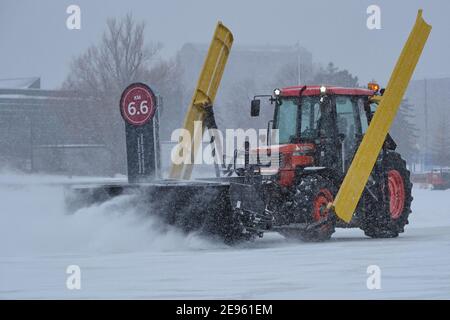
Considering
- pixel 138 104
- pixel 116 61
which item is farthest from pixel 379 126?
pixel 116 61

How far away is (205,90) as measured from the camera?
15.9m

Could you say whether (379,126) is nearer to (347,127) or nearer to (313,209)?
(347,127)

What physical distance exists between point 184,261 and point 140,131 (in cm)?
450

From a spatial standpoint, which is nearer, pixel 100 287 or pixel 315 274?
pixel 100 287

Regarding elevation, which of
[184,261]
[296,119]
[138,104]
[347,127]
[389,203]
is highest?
[138,104]

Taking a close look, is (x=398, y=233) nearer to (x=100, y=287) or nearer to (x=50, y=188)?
(x=100, y=287)

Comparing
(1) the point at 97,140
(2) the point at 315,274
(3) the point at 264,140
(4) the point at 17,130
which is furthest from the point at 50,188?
(4) the point at 17,130

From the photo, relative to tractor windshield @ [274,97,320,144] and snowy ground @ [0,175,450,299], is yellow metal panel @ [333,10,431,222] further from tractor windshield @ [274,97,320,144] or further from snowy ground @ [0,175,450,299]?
tractor windshield @ [274,97,320,144]

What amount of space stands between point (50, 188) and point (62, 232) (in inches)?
456

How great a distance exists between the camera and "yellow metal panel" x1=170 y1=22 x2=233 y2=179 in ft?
51.5

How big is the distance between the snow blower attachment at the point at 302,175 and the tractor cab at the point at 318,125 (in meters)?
0.01

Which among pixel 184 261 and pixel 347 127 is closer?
pixel 184 261

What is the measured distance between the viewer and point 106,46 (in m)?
45.4

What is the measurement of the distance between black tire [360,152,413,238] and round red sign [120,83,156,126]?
3.77m
